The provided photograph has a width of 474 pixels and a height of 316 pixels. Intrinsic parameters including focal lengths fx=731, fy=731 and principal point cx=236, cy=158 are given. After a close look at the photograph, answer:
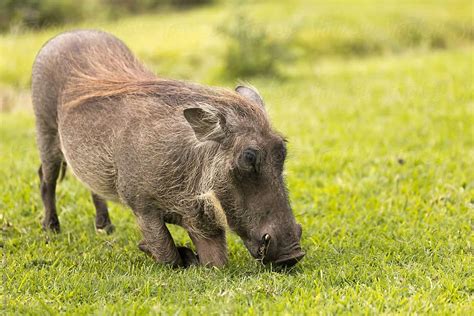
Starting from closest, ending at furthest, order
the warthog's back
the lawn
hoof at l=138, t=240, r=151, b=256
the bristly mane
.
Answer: the lawn < the bristly mane < hoof at l=138, t=240, r=151, b=256 < the warthog's back

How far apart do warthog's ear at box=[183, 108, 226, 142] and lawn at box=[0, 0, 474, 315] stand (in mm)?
610

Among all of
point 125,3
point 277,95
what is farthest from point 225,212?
point 125,3

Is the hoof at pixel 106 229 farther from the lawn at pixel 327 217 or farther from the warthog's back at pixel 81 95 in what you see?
the warthog's back at pixel 81 95

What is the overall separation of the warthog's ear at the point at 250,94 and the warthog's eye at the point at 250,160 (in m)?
0.60

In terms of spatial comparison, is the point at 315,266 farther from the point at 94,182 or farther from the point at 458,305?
the point at 94,182

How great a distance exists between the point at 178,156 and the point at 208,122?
0.96ft

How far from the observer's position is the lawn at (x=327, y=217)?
3.64 metres

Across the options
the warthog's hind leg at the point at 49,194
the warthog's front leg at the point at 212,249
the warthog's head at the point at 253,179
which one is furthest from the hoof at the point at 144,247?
the warthog's hind leg at the point at 49,194

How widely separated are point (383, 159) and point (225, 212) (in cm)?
298

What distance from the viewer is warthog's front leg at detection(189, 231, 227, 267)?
13.8 ft

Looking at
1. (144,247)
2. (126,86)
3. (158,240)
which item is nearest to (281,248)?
(158,240)

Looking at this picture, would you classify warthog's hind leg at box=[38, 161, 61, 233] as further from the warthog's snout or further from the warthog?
the warthog's snout

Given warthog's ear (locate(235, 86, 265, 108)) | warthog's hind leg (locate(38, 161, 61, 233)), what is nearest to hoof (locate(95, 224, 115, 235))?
warthog's hind leg (locate(38, 161, 61, 233))

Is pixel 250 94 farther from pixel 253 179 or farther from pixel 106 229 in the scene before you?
pixel 106 229
